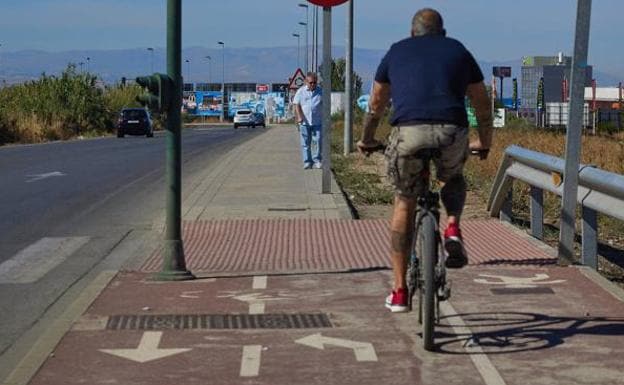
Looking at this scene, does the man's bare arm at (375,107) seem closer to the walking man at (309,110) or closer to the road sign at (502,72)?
the walking man at (309,110)

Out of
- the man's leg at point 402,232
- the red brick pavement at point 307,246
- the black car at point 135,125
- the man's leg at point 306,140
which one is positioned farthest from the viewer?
the black car at point 135,125

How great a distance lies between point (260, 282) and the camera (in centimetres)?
889

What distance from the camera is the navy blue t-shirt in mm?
6617

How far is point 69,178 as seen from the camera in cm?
2211

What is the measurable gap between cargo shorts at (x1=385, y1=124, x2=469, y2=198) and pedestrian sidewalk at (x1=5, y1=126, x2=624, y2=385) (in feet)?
2.96

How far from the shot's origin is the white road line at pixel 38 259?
10023 mm

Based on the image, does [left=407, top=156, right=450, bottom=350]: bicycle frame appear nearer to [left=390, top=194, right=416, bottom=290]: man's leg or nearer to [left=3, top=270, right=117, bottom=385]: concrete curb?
[left=390, top=194, right=416, bottom=290]: man's leg

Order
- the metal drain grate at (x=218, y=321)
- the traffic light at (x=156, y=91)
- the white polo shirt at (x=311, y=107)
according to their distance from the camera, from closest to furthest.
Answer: the metal drain grate at (x=218, y=321)
the traffic light at (x=156, y=91)
the white polo shirt at (x=311, y=107)

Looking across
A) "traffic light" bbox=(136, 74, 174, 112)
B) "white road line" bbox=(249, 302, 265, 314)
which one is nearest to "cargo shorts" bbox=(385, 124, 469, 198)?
"white road line" bbox=(249, 302, 265, 314)

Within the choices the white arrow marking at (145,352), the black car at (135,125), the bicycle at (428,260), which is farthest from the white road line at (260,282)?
the black car at (135,125)

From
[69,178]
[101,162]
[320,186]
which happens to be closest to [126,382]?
[320,186]

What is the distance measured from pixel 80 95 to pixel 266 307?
5697 cm

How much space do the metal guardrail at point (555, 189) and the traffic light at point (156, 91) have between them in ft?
10.8

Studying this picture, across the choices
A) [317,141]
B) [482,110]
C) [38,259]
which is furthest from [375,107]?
[317,141]
